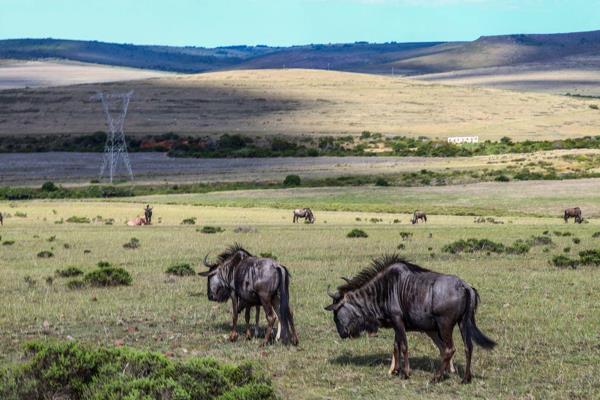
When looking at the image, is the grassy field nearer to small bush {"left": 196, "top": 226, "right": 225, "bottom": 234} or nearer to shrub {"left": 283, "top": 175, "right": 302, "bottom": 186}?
small bush {"left": 196, "top": 226, "right": 225, "bottom": 234}

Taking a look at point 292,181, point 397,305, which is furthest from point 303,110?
point 397,305

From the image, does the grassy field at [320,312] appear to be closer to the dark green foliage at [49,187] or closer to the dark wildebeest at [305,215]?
the dark wildebeest at [305,215]

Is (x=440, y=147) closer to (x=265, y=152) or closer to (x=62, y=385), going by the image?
(x=265, y=152)

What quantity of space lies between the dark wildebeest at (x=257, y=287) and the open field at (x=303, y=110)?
110 m

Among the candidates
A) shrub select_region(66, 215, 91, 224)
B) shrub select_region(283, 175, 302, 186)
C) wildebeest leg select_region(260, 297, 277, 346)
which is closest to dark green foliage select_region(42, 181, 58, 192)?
shrub select_region(283, 175, 302, 186)

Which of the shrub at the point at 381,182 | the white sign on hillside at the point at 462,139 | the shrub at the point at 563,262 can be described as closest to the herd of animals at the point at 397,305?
the shrub at the point at 563,262

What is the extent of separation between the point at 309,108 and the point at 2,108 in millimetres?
44553

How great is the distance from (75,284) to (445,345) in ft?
39.5

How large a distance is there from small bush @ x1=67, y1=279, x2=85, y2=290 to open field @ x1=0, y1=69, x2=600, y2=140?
10340 centimetres

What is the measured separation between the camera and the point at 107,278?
23156mm

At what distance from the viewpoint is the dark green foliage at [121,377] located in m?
11.2

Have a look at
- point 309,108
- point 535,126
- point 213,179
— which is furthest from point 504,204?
point 309,108

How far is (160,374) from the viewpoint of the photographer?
11.9m

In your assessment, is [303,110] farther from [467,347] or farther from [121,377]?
[121,377]
